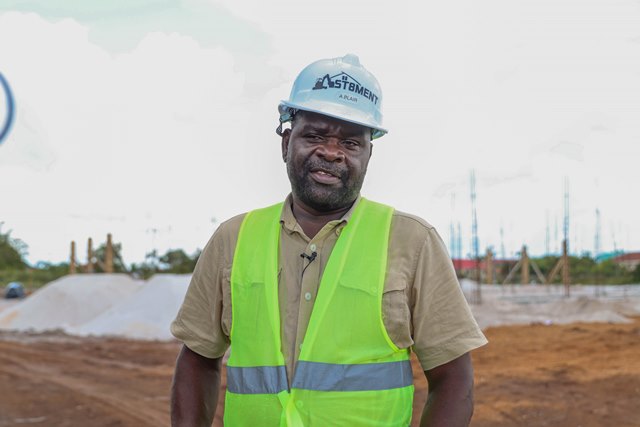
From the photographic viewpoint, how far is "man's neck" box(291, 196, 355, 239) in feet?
6.86

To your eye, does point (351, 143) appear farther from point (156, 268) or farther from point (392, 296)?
point (156, 268)

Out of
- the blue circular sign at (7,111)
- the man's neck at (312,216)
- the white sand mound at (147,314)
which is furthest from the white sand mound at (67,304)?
the man's neck at (312,216)

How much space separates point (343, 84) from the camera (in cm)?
211

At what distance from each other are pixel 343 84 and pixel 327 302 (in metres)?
0.61

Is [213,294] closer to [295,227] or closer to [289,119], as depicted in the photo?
[295,227]

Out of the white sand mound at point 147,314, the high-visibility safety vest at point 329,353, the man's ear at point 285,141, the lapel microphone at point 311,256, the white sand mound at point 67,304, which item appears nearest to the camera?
the high-visibility safety vest at point 329,353

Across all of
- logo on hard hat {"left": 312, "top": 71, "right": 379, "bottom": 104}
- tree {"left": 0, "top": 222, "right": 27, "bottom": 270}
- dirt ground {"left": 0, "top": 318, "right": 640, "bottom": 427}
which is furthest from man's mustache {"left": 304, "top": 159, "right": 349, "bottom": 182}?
tree {"left": 0, "top": 222, "right": 27, "bottom": 270}

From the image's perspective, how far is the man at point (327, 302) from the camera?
1.88m

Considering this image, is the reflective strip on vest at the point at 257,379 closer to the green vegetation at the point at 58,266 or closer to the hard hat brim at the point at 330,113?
the hard hat brim at the point at 330,113

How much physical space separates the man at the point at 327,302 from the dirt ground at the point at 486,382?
6.72 metres

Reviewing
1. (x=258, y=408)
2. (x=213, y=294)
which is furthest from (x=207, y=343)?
(x=258, y=408)

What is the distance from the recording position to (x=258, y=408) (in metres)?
1.93

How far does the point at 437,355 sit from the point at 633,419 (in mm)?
7316

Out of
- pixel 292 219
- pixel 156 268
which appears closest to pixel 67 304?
pixel 156 268
